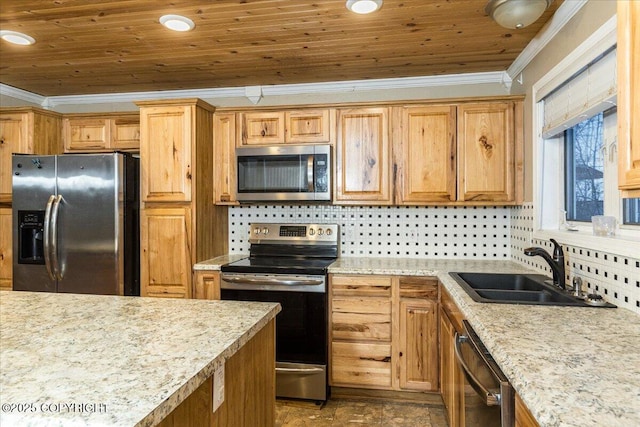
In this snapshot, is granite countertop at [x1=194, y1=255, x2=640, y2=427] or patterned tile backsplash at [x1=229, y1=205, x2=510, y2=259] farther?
patterned tile backsplash at [x1=229, y1=205, x2=510, y2=259]

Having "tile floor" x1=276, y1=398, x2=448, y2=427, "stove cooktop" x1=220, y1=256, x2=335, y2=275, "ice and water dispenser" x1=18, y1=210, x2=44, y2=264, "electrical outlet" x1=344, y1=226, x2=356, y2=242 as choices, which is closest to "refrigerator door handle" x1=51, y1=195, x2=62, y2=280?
"ice and water dispenser" x1=18, y1=210, x2=44, y2=264

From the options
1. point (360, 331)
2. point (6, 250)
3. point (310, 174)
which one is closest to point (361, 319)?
point (360, 331)

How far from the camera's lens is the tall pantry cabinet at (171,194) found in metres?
2.84

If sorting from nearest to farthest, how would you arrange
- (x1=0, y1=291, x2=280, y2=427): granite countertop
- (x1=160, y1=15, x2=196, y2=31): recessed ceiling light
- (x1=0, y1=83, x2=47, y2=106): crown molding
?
(x1=0, y1=291, x2=280, y2=427): granite countertop < (x1=160, y1=15, x2=196, y2=31): recessed ceiling light < (x1=0, y1=83, x2=47, y2=106): crown molding

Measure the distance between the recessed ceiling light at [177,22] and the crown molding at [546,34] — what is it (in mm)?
1953

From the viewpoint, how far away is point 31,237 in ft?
9.59

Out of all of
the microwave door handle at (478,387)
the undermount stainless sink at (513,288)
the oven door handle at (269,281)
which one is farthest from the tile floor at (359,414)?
the microwave door handle at (478,387)

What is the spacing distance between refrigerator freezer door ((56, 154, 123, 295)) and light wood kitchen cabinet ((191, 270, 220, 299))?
526 mm

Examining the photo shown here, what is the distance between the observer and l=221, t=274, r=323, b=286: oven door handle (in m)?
2.61

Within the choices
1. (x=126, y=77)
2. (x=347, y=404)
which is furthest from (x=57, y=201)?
(x=347, y=404)

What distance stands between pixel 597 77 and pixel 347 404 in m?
2.33

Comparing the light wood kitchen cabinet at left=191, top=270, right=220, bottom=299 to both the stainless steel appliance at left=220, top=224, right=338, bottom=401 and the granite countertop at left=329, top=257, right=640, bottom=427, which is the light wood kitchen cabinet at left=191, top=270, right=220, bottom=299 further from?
the granite countertop at left=329, top=257, right=640, bottom=427

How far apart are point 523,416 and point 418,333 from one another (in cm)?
160

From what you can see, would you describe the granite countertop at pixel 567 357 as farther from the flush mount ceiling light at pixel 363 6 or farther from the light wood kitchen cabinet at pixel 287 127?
the light wood kitchen cabinet at pixel 287 127
